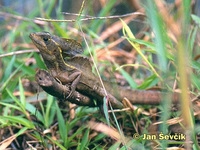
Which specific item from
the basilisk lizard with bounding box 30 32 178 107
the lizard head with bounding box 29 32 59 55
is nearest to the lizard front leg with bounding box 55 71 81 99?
the basilisk lizard with bounding box 30 32 178 107

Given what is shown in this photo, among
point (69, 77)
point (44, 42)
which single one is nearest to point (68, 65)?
point (69, 77)

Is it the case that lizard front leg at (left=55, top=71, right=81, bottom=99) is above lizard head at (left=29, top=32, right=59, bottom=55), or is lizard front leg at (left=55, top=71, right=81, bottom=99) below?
below

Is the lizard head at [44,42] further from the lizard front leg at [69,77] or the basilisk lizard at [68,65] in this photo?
the lizard front leg at [69,77]

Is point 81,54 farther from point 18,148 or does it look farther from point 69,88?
point 18,148

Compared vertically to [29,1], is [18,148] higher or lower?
lower

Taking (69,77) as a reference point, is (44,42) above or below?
above

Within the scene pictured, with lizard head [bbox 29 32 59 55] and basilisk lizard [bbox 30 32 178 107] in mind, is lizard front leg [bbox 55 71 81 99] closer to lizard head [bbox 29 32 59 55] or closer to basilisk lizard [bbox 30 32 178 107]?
basilisk lizard [bbox 30 32 178 107]

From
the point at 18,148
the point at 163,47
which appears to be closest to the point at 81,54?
the point at 18,148

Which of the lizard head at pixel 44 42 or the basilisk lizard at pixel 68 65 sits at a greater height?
the lizard head at pixel 44 42

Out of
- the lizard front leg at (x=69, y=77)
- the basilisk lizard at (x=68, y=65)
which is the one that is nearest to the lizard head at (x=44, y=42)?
the basilisk lizard at (x=68, y=65)

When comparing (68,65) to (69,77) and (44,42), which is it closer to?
(69,77)

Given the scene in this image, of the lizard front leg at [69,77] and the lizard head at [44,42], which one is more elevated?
the lizard head at [44,42]
